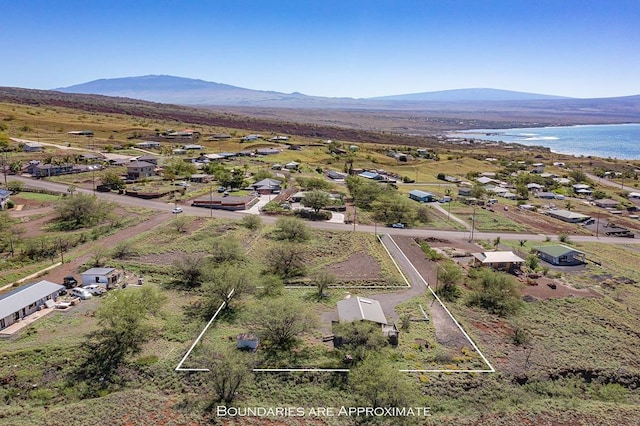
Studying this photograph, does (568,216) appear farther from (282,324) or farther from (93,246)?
(93,246)

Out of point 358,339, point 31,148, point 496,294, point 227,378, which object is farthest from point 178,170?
point 227,378

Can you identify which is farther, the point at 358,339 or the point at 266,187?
the point at 266,187

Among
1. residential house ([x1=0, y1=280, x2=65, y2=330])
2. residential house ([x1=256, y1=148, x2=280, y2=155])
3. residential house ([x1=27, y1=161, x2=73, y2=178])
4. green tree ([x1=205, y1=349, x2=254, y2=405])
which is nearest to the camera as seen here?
green tree ([x1=205, y1=349, x2=254, y2=405])

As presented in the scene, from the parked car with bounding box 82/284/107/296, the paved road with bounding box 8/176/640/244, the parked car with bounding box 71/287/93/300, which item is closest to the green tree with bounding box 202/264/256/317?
the parked car with bounding box 82/284/107/296

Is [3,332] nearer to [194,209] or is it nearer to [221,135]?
[194,209]

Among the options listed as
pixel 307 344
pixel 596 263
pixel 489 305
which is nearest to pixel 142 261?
pixel 307 344

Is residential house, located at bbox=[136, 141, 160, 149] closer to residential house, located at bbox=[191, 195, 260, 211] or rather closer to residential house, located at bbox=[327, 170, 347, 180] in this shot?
residential house, located at bbox=[327, 170, 347, 180]

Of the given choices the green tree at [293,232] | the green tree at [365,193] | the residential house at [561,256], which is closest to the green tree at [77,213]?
A: the green tree at [293,232]
